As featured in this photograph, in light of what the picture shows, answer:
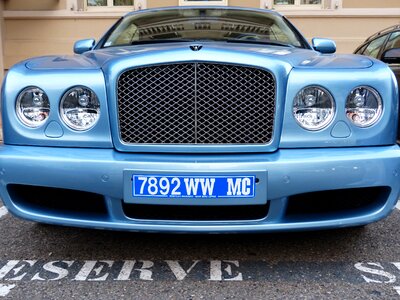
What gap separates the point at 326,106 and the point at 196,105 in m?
0.66

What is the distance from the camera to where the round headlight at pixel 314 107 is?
2230 mm

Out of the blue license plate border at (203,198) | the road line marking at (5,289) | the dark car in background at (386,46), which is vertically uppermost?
the dark car in background at (386,46)

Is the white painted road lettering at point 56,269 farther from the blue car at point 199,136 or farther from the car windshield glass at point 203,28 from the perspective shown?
the car windshield glass at point 203,28

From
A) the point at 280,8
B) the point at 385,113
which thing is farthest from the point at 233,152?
the point at 280,8

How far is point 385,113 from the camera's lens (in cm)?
225

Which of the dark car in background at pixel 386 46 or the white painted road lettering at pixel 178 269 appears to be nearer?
the white painted road lettering at pixel 178 269

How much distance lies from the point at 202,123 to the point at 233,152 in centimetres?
21

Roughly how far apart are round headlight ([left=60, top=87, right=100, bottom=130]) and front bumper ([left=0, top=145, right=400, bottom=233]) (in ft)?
0.53

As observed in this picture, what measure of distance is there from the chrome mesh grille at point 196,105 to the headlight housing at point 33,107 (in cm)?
40

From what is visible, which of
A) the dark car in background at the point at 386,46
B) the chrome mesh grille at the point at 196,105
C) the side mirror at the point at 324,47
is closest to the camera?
the chrome mesh grille at the point at 196,105

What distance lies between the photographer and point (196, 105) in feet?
7.30

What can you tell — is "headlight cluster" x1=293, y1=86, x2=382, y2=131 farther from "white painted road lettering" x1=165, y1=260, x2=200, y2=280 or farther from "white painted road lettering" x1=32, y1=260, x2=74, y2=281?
"white painted road lettering" x1=32, y1=260, x2=74, y2=281

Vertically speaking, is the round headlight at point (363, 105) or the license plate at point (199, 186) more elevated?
the round headlight at point (363, 105)

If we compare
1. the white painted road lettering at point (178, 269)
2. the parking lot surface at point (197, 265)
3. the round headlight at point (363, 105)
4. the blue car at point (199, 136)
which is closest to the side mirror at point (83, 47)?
the blue car at point (199, 136)
